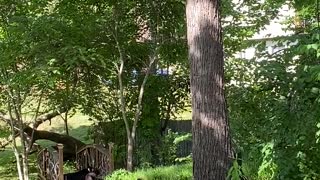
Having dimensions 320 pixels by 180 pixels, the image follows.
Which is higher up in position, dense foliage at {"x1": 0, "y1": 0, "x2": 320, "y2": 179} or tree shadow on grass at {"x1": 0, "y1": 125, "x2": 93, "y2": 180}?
dense foliage at {"x1": 0, "y1": 0, "x2": 320, "y2": 179}

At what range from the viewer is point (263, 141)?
4469mm

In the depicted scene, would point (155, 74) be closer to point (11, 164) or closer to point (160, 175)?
point (160, 175)

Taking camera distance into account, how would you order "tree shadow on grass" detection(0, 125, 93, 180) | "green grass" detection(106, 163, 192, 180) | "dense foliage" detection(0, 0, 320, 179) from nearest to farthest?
"dense foliage" detection(0, 0, 320, 179) → "green grass" detection(106, 163, 192, 180) → "tree shadow on grass" detection(0, 125, 93, 180)

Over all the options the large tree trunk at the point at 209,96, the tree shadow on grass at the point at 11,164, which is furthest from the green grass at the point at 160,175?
the tree shadow on grass at the point at 11,164

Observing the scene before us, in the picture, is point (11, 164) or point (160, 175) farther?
point (11, 164)

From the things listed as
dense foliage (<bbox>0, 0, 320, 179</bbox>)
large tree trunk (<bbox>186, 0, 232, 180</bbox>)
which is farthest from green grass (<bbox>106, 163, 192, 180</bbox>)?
large tree trunk (<bbox>186, 0, 232, 180</bbox>)

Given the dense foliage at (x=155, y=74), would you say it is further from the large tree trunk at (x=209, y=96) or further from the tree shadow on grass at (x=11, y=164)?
the tree shadow on grass at (x=11, y=164)

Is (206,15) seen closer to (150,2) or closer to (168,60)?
(150,2)

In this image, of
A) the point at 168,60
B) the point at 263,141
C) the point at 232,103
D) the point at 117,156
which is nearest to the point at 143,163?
the point at 117,156

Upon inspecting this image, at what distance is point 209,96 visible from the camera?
4.44 m

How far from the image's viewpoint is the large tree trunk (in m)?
4.41

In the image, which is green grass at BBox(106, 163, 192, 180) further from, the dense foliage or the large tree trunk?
the large tree trunk

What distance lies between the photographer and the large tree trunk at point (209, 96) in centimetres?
441

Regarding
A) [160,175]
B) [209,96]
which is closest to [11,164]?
[160,175]
